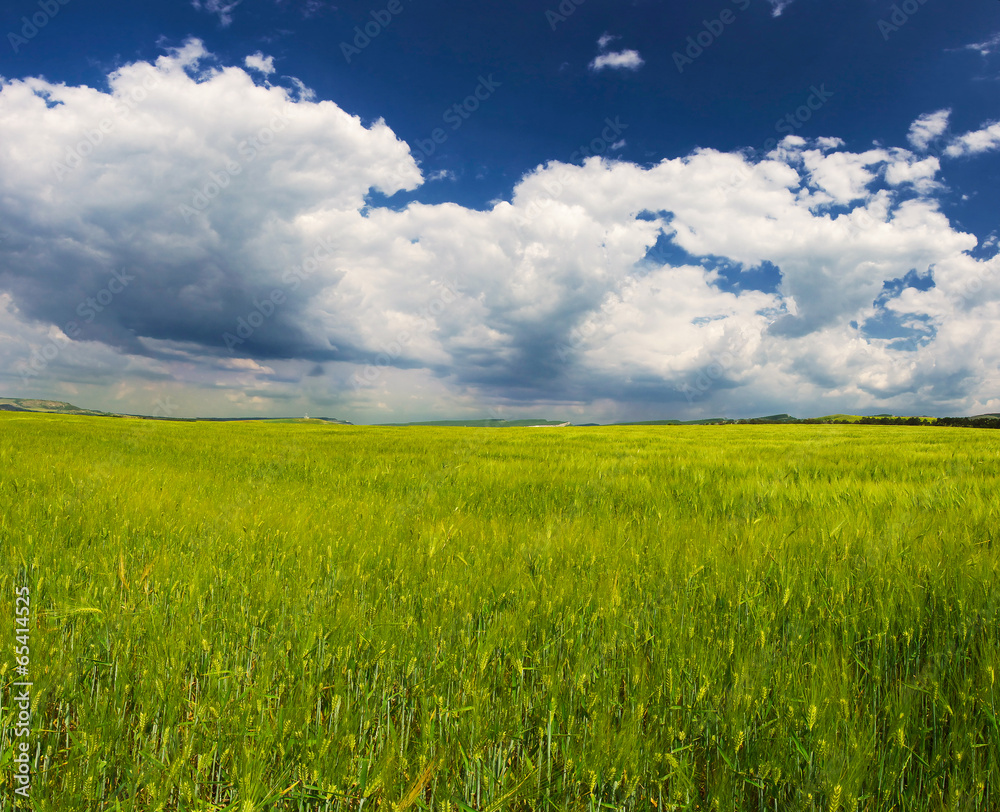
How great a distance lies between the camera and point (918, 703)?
171 centimetres

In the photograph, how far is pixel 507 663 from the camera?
205 cm

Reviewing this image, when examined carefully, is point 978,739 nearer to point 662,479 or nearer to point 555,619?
point 555,619

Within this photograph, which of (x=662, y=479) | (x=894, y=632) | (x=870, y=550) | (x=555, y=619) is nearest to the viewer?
(x=894, y=632)

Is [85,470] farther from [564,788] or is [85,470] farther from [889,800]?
[889,800]

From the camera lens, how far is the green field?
1427 mm

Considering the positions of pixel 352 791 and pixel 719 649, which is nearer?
pixel 352 791

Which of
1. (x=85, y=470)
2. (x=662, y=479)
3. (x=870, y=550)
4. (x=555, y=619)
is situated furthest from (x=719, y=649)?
(x=85, y=470)

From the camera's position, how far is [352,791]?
1.43 m

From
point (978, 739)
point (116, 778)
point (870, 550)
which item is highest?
point (870, 550)

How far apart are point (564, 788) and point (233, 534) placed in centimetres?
343

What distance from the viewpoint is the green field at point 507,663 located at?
1.43m

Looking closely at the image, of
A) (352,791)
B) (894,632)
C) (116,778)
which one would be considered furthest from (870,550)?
(116,778)

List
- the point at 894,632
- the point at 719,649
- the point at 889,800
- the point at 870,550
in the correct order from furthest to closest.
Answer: the point at 870,550, the point at 894,632, the point at 719,649, the point at 889,800

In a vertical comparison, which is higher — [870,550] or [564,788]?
[870,550]
